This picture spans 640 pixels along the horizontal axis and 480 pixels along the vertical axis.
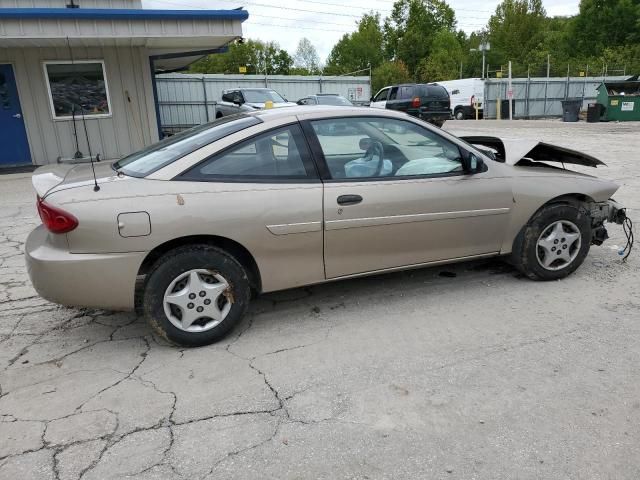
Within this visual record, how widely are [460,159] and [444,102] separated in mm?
16775

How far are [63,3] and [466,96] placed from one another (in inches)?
957

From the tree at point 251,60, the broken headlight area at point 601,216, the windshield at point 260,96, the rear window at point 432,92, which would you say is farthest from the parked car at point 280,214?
the tree at point 251,60

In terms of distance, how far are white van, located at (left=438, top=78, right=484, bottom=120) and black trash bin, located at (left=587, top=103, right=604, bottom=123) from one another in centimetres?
785

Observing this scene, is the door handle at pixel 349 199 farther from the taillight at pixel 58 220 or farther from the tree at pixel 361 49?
the tree at pixel 361 49

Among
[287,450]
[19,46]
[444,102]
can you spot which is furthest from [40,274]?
[444,102]

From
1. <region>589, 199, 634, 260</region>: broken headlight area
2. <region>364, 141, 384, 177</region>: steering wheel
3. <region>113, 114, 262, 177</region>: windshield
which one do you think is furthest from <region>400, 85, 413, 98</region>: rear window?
<region>113, 114, 262, 177</region>: windshield

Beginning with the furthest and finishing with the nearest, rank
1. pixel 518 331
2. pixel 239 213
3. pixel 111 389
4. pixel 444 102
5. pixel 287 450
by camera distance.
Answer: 1. pixel 444 102
2. pixel 518 331
3. pixel 239 213
4. pixel 111 389
5. pixel 287 450

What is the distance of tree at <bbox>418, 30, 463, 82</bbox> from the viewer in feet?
177

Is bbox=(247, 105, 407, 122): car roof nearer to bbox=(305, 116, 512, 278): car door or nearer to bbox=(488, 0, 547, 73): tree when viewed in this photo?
bbox=(305, 116, 512, 278): car door

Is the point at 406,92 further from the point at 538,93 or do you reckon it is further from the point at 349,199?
the point at 349,199

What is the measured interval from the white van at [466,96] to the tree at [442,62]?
21.2m

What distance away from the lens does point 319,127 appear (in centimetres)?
369

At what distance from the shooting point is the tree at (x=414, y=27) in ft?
216

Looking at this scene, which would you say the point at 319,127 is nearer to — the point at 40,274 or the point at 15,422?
the point at 40,274
